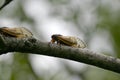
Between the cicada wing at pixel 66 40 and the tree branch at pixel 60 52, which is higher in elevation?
the cicada wing at pixel 66 40

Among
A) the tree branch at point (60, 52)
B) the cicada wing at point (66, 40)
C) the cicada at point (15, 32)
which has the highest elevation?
the cicada at point (15, 32)

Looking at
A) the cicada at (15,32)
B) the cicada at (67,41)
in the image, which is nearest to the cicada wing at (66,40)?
the cicada at (67,41)

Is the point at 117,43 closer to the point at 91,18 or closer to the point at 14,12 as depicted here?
the point at 91,18

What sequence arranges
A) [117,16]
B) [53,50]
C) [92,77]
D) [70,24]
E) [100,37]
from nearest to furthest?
[53,50]
[92,77]
[117,16]
[100,37]
[70,24]

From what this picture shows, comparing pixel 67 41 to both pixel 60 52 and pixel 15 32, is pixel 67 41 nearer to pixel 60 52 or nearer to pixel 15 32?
pixel 60 52

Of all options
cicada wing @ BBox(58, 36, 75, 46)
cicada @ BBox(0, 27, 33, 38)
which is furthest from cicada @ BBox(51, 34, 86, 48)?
cicada @ BBox(0, 27, 33, 38)

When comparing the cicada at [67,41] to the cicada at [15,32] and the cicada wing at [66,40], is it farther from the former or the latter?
the cicada at [15,32]

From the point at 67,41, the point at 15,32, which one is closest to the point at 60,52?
the point at 67,41

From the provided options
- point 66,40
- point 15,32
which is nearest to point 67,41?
point 66,40

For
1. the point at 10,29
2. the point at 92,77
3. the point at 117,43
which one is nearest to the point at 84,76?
the point at 92,77
